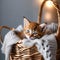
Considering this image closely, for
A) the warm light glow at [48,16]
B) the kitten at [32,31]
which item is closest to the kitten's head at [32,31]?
the kitten at [32,31]

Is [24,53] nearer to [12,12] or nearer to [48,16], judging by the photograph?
[48,16]

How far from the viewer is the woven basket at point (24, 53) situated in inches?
31.4

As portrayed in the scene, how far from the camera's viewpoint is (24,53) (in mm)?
827

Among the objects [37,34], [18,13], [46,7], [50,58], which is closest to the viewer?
[50,58]

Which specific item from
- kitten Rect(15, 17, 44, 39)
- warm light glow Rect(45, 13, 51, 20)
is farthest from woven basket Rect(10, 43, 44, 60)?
warm light glow Rect(45, 13, 51, 20)

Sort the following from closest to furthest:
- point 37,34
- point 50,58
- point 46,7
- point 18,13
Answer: point 50,58 → point 37,34 → point 46,7 → point 18,13

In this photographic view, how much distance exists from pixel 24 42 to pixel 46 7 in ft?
1.59

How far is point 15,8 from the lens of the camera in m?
1.35

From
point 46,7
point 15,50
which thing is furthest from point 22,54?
point 46,7

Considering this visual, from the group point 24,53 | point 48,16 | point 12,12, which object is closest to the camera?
point 24,53

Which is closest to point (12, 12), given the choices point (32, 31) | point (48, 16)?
point (48, 16)

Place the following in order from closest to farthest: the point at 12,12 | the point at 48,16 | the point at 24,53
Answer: the point at 24,53
the point at 48,16
the point at 12,12

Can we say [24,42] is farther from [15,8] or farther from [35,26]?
[15,8]

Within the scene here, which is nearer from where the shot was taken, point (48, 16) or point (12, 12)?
point (48, 16)
